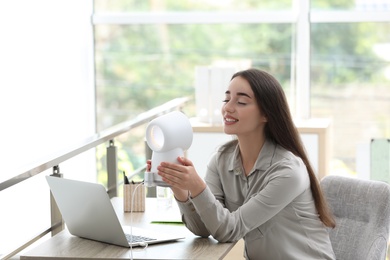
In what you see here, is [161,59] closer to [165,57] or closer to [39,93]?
[165,57]

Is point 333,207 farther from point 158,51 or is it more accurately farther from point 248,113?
point 158,51

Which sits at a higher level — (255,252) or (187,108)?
(187,108)

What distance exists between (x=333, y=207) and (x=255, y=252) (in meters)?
0.40

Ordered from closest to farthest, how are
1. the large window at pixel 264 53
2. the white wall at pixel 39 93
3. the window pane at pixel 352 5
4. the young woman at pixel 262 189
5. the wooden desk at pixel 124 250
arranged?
the wooden desk at pixel 124 250
the young woman at pixel 262 189
the white wall at pixel 39 93
the window pane at pixel 352 5
the large window at pixel 264 53

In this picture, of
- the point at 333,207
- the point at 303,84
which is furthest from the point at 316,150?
the point at 333,207

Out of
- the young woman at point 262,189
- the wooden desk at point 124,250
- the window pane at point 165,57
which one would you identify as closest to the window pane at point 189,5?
the window pane at point 165,57

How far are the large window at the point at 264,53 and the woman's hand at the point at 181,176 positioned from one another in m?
3.00

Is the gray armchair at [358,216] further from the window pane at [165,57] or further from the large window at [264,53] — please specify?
the window pane at [165,57]

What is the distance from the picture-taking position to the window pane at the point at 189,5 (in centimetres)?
544

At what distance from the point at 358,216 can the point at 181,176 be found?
27.1 inches

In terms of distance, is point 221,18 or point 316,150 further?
point 221,18

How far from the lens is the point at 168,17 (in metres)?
5.56

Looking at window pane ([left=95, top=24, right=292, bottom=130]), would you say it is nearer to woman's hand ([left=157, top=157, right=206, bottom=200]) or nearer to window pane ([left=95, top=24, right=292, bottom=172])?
window pane ([left=95, top=24, right=292, bottom=172])

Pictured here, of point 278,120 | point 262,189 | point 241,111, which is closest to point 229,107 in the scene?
point 241,111
